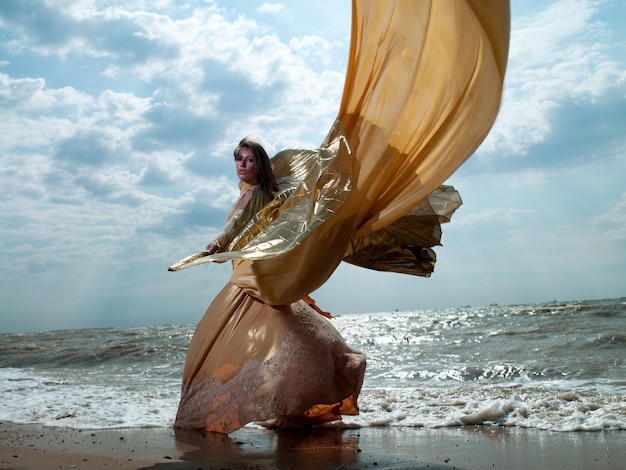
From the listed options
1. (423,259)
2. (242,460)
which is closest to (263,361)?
(242,460)

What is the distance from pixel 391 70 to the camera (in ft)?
12.6

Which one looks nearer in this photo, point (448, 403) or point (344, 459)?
point (344, 459)

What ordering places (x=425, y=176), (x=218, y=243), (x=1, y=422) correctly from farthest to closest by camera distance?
1. (x=1, y=422)
2. (x=218, y=243)
3. (x=425, y=176)

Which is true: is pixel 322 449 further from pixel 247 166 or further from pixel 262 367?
pixel 247 166

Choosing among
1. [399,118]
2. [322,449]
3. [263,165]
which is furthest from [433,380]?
[399,118]

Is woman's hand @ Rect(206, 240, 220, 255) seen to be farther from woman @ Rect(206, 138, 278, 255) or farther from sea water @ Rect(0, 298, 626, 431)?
sea water @ Rect(0, 298, 626, 431)

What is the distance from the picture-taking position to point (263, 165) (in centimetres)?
469

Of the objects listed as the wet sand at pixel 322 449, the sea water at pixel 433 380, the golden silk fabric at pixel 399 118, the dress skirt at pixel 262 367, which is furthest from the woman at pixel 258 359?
the sea water at pixel 433 380

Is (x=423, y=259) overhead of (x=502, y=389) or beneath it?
overhead

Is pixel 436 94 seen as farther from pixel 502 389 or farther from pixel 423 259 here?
pixel 502 389

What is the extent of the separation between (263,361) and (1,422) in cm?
277

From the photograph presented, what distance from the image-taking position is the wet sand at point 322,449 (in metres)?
3.47

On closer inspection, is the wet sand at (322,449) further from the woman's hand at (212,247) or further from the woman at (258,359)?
the woman's hand at (212,247)

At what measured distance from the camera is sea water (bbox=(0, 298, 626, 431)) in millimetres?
4883
